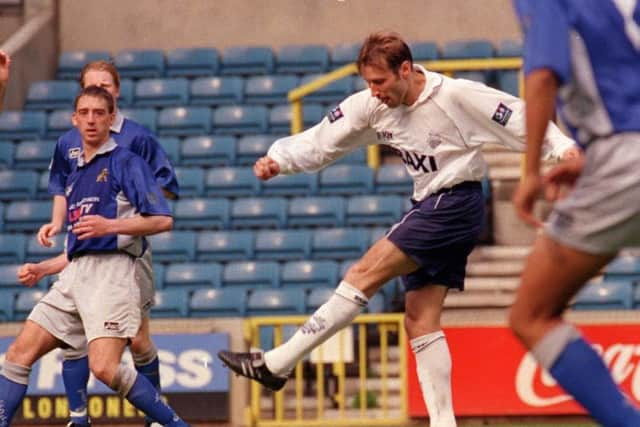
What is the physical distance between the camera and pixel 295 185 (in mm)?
14594

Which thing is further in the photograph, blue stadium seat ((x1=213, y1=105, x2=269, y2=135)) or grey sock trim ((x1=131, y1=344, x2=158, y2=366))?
blue stadium seat ((x1=213, y1=105, x2=269, y2=135))

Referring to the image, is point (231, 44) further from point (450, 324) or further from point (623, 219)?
point (623, 219)

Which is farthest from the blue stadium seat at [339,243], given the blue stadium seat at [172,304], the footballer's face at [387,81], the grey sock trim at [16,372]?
the footballer's face at [387,81]

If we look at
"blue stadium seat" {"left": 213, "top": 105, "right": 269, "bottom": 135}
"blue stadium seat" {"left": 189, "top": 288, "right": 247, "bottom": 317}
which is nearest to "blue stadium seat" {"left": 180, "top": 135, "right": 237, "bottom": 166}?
"blue stadium seat" {"left": 213, "top": 105, "right": 269, "bottom": 135}

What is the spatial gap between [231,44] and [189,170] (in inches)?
132

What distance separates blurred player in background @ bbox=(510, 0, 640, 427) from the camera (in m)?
4.12

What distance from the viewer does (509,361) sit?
10.8 m

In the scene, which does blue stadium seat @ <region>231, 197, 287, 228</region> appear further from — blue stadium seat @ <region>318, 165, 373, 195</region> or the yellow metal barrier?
the yellow metal barrier

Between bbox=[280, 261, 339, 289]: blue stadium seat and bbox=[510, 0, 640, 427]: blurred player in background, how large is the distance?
28.7ft

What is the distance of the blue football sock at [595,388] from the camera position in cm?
431

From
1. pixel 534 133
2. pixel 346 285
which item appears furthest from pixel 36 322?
pixel 534 133

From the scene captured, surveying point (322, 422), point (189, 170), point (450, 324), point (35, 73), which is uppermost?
point (35, 73)

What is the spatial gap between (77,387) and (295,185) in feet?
23.5

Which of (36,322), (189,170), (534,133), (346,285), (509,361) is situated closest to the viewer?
(534,133)
